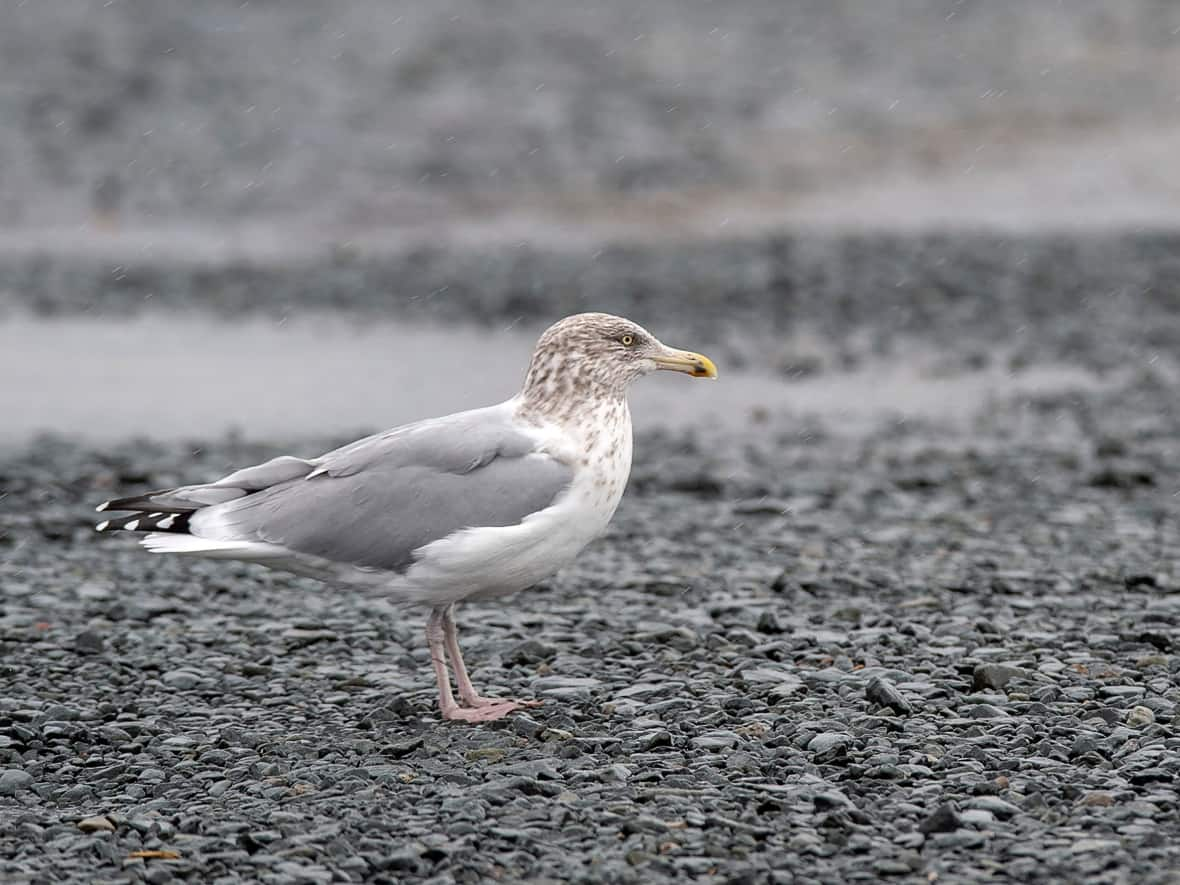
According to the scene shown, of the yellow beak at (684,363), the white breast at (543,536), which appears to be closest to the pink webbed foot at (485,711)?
the white breast at (543,536)

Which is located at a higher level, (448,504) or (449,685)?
(448,504)

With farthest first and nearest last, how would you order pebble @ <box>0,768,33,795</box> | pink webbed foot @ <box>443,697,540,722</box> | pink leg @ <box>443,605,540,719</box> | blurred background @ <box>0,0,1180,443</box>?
blurred background @ <box>0,0,1180,443</box> < pink leg @ <box>443,605,540,719</box> < pink webbed foot @ <box>443,697,540,722</box> < pebble @ <box>0,768,33,795</box>

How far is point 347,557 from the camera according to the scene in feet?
26.4

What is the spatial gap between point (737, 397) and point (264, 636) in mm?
7954

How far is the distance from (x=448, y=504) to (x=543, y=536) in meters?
0.47

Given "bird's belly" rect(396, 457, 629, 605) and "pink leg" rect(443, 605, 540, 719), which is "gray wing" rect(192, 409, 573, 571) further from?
"pink leg" rect(443, 605, 540, 719)

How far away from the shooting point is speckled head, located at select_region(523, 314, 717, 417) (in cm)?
834

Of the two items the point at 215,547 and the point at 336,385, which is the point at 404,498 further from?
the point at 336,385

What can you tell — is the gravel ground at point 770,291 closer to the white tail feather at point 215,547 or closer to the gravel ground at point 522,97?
the gravel ground at point 522,97

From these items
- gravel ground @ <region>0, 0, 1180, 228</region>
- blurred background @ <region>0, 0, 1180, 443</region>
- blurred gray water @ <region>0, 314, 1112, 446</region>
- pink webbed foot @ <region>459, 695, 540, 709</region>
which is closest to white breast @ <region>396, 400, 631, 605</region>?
pink webbed foot @ <region>459, 695, 540, 709</region>

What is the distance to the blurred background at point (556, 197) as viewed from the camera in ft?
59.4

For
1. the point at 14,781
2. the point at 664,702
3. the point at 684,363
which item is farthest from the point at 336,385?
the point at 14,781

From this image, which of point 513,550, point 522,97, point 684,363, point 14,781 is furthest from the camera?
point 522,97

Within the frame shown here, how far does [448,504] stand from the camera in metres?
7.99
